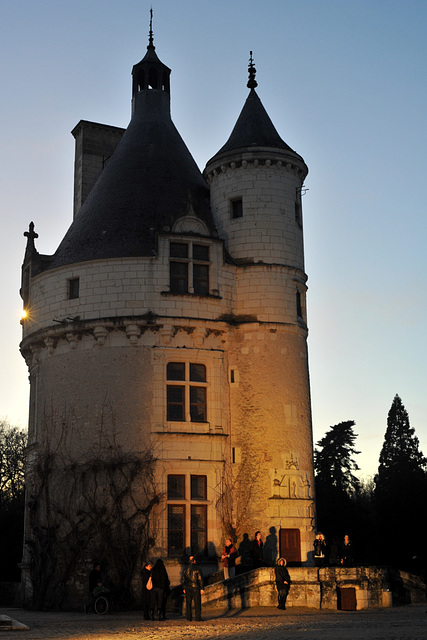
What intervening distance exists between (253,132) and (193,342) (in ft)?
26.0

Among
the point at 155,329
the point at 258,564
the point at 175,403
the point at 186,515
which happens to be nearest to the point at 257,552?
the point at 258,564

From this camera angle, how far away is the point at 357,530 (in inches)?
1984

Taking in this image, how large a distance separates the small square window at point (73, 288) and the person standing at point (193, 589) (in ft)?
36.4

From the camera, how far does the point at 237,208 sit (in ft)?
98.8

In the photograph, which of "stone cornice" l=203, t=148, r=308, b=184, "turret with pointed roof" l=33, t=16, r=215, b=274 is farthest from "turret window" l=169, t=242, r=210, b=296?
"stone cornice" l=203, t=148, r=308, b=184

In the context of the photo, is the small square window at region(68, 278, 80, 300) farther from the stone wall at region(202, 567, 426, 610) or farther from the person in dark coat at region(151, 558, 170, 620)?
the stone wall at region(202, 567, 426, 610)

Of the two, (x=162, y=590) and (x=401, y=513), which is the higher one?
(x=401, y=513)

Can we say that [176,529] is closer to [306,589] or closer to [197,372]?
[197,372]

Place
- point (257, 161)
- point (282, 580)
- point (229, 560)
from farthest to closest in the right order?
1. point (257, 161)
2. point (229, 560)
3. point (282, 580)

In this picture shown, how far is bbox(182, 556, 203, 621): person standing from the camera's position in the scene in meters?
20.0

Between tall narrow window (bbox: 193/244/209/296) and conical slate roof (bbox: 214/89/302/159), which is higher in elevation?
conical slate roof (bbox: 214/89/302/159)

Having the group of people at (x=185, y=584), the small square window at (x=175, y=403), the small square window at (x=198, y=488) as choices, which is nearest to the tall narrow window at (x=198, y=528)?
the small square window at (x=198, y=488)

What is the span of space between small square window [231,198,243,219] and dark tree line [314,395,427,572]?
23057 millimetres

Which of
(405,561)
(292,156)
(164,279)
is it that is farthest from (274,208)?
(405,561)
